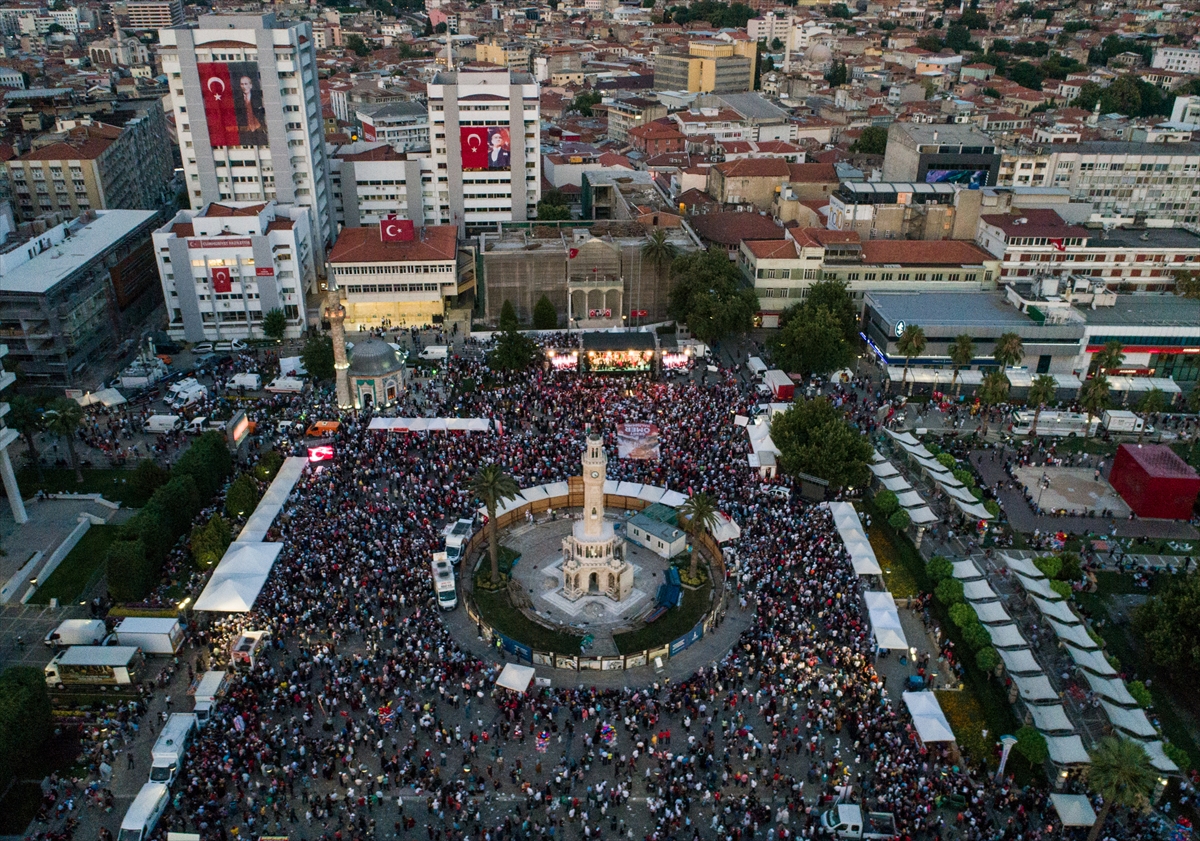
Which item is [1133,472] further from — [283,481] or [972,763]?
[283,481]

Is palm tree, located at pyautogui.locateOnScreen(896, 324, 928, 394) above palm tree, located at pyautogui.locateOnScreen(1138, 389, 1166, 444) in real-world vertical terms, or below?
above

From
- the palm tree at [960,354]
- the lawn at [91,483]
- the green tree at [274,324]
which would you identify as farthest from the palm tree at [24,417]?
the palm tree at [960,354]

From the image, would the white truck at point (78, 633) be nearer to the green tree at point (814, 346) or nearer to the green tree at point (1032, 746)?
the green tree at point (1032, 746)

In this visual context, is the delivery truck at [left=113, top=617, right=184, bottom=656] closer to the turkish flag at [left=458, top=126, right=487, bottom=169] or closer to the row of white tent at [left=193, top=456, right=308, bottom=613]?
the row of white tent at [left=193, top=456, right=308, bottom=613]

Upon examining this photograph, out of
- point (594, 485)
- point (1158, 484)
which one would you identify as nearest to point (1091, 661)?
point (1158, 484)

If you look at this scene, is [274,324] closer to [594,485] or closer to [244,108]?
[244,108]

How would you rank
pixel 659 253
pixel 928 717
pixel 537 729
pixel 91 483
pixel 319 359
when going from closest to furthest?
pixel 928 717, pixel 537 729, pixel 91 483, pixel 319 359, pixel 659 253

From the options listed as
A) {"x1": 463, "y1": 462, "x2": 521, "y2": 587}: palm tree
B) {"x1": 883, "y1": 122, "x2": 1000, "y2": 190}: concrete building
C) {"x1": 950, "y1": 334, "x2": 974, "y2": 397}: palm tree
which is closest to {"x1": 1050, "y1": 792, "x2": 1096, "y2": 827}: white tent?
{"x1": 463, "y1": 462, "x2": 521, "y2": 587}: palm tree

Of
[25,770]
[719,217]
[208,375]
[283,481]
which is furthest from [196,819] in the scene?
[719,217]
